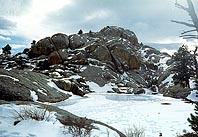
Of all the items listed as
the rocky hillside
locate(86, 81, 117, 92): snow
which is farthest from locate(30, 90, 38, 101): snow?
locate(86, 81, 117, 92): snow

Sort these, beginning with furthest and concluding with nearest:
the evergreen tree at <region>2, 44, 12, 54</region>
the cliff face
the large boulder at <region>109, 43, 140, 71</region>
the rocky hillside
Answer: the evergreen tree at <region>2, 44, 12, 54</region> → the large boulder at <region>109, 43, 140, 71</region> → the cliff face → the rocky hillside

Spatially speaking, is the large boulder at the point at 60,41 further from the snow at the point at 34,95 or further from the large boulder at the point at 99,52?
the snow at the point at 34,95

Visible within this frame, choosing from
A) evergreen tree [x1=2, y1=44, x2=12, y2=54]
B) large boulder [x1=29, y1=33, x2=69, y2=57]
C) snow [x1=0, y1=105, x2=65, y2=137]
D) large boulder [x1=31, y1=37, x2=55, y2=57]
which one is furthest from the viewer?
evergreen tree [x1=2, y1=44, x2=12, y2=54]

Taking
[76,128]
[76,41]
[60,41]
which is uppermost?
[76,41]

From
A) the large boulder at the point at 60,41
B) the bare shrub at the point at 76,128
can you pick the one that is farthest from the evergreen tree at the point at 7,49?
the bare shrub at the point at 76,128

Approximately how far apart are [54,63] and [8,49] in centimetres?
3589

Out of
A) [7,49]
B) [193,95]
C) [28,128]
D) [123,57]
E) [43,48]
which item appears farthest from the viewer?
[7,49]

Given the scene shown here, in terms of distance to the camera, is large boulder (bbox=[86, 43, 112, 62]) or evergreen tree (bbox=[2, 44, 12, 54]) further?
evergreen tree (bbox=[2, 44, 12, 54])

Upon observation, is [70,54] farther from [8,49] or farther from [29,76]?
[29,76]

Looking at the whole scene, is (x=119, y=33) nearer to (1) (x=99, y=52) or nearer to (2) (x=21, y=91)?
(1) (x=99, y=52)

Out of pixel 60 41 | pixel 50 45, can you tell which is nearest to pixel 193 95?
pixel 60 41

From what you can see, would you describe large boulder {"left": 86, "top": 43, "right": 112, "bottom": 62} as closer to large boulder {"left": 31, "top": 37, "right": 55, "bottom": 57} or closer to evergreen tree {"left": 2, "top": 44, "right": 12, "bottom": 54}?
large boulder {"left": 31, "top": 37, "right": 55, "bottom": 57}

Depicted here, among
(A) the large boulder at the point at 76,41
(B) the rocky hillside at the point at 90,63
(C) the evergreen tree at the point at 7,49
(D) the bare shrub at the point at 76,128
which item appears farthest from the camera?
(C) the evergreen tree at the point at 7,49

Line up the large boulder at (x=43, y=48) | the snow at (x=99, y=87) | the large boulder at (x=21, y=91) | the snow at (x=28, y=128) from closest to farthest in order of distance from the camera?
the snow at (x=28, y=128) → the large boulder at (x=21, y=91) → the snow at (x=99, y=87) → the large boulder at (x=43, y=48)
